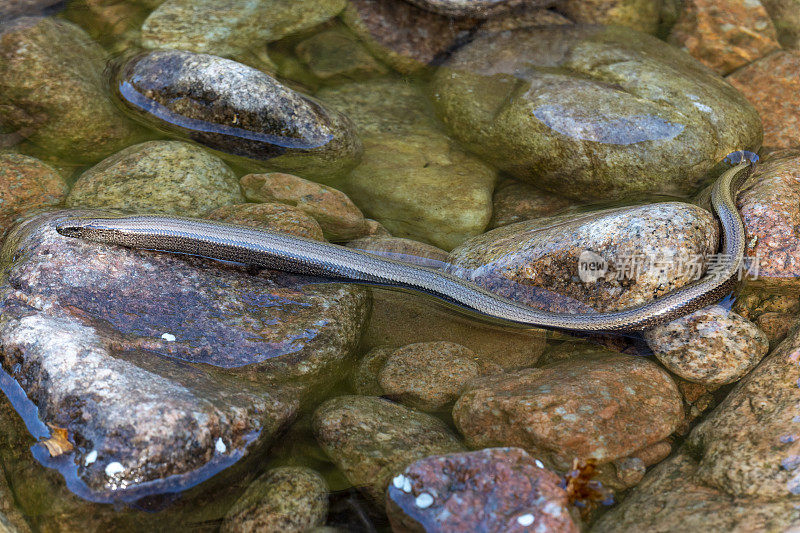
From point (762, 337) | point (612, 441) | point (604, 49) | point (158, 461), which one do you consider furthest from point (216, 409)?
point (604, 49)

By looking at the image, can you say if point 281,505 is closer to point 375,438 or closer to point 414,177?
point 375,438

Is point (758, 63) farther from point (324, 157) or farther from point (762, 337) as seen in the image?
point (324, 157)

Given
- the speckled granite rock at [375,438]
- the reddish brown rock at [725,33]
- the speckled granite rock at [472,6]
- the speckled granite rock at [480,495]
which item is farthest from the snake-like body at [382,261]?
the speckled granite rock at [472,6]

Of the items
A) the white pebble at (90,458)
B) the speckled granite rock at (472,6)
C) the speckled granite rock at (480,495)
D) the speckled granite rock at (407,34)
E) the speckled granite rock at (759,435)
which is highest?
the speckled granite rock at (472,6)

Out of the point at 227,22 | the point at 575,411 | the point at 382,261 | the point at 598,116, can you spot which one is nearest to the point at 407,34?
the point at 227,22

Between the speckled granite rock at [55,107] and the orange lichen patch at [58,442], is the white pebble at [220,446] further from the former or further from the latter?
the speckled granite rock at [55,107]

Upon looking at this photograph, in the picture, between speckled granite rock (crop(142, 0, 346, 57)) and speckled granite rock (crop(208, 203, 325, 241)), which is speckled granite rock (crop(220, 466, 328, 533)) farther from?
speckled granite rock (crop(142, 0, 346, 57))
